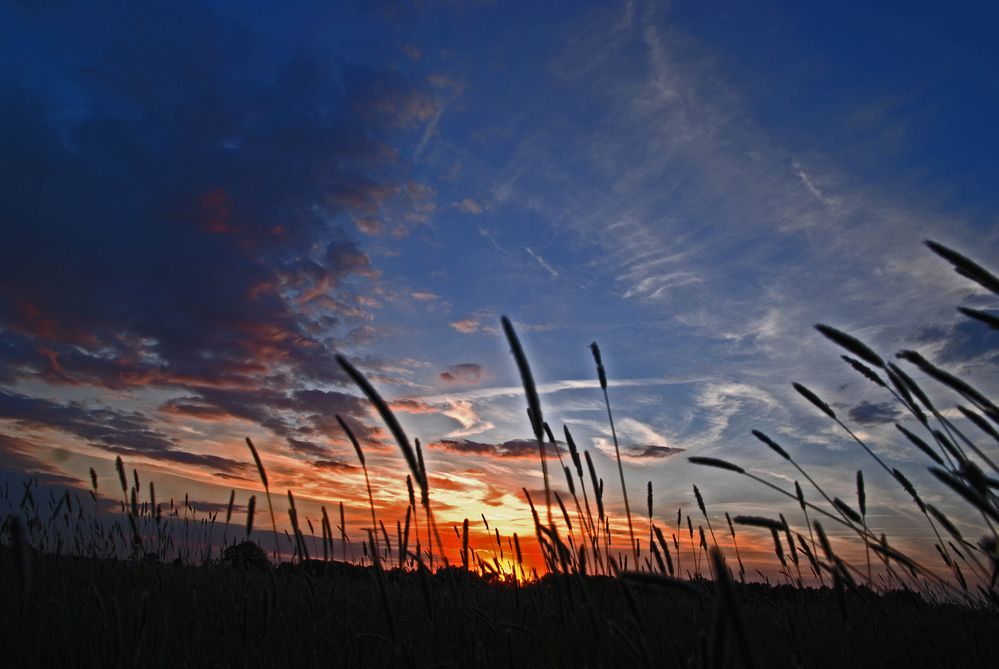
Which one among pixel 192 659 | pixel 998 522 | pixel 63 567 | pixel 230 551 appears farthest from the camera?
pixel 230 551

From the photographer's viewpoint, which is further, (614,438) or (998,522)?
(614,438)

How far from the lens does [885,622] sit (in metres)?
5.85

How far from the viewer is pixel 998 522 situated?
2041 millimetres

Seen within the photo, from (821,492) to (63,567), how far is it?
7734 mm

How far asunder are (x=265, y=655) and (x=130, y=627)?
2.76 ft

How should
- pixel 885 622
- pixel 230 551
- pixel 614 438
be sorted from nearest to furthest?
pixel 614 438 → pixel 885 622 → pixel 230 551

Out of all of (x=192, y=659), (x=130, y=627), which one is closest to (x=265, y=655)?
(x=192, y=659)

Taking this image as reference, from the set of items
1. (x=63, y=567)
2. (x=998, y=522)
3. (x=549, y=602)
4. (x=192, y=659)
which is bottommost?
(x=192, y=659)

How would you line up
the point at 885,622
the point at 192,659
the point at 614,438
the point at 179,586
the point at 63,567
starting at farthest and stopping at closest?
the point at 63,567 < the point at 179,586 < the point at 885,622 < the point at 192,659 < the point at 614,438

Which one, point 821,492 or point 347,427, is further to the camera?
point 821,492

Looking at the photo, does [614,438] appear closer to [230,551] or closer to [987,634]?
[987,634]

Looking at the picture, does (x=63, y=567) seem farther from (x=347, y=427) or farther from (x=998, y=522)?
(x=998, y=522)

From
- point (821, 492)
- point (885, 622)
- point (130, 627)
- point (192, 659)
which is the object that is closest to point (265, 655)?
point (192, 659)

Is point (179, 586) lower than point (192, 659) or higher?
higher
